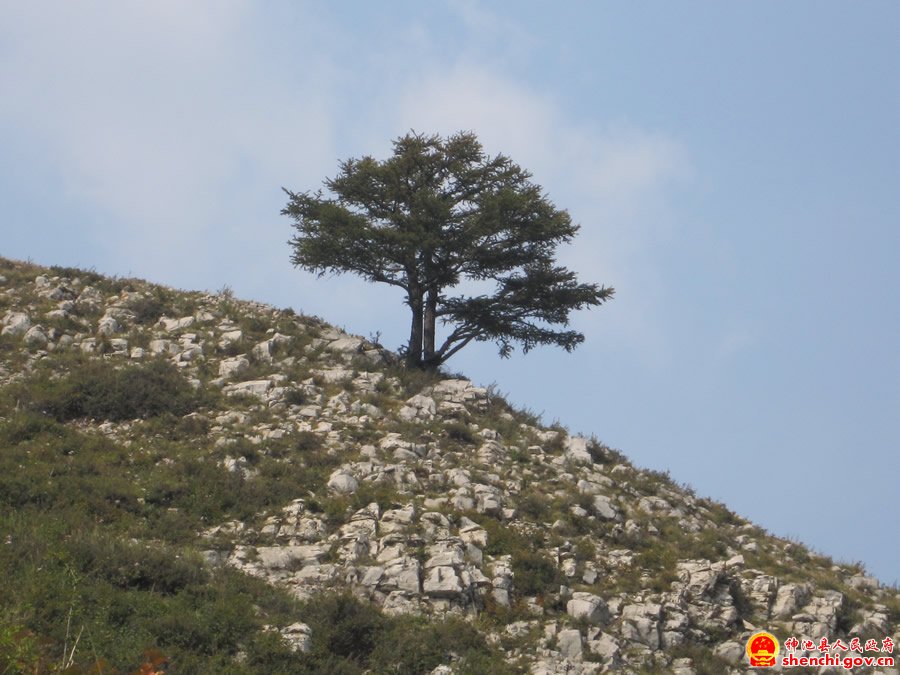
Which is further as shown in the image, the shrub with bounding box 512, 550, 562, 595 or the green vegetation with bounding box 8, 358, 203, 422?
the green vegetation with bounding box 8, 358, 203, 422

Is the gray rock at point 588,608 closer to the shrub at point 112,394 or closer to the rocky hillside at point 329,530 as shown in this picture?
the rocky hillside at point 329,530

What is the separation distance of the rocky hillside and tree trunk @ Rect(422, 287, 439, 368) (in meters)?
1.64

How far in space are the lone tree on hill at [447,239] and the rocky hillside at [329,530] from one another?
9.51 feet

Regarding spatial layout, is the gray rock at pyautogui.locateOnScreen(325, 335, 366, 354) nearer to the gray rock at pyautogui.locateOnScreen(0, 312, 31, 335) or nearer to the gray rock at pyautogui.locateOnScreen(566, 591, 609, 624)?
the gray rock at pyautogui.locateOnScreen(0, 312, 31, 335)

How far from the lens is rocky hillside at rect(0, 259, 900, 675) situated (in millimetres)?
16297

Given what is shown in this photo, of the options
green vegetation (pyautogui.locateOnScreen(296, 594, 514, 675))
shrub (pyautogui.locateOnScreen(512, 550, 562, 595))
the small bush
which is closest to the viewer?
green vegetation (pyautogui.locateOnScreen(296, 594, 514, 675))

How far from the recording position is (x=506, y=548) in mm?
20750

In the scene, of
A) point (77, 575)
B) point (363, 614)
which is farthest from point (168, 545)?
point (363, 614)

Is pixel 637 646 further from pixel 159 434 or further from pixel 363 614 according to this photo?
pixel 159 434

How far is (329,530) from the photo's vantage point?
20578 millimetres

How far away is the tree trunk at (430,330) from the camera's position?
32.3 metres

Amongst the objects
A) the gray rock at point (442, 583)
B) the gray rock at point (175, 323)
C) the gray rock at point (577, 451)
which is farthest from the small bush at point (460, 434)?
the gray rock at point (175, 323)

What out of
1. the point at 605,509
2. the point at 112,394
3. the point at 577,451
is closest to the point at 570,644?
the point at 605,509

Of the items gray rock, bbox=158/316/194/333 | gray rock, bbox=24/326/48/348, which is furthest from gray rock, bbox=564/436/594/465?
gray rock, bbox=24/326/48/348
